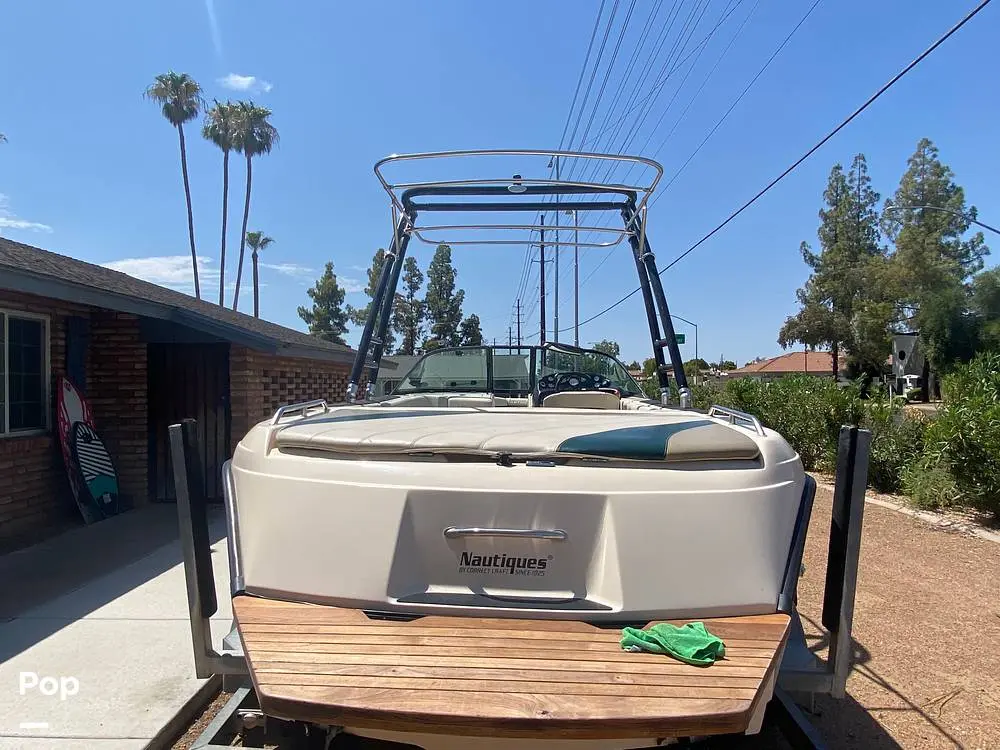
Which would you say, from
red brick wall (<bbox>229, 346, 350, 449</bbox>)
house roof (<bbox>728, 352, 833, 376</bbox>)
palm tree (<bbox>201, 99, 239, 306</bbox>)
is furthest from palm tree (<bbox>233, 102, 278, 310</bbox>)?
house roof (<bbox>728, 352, 833, 376</bbox>)

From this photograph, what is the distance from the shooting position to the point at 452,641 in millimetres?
1944

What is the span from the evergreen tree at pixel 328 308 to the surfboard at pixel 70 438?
3352cm

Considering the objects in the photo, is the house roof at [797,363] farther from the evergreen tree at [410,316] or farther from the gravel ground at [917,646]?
the gravel ground at [917,646]

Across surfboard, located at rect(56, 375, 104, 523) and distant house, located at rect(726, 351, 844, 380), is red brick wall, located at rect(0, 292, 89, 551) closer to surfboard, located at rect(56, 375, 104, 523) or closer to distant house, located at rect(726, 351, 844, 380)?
surfboard, located at rect(56, 375, 104, 523)

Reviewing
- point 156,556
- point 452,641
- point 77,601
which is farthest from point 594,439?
point 156,556

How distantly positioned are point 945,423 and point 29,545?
9.73 m

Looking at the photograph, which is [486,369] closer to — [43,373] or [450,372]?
[450,372]

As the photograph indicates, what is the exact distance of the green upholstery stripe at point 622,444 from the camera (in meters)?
2.16

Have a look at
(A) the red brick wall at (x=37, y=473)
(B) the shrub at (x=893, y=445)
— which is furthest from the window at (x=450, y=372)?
(B) the shrub at (x=893, y=445)

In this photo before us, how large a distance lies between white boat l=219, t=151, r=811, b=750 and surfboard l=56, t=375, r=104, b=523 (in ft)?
18.4

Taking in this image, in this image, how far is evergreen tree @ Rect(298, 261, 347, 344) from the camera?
40.3 metres

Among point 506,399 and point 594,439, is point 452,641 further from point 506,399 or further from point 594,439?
point 506,399

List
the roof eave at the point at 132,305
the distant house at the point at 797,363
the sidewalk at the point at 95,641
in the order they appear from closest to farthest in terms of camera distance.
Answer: the sidewalk at the point at 95,641, the roof eave at the point at 132,305, the distant house at the point at 797,363

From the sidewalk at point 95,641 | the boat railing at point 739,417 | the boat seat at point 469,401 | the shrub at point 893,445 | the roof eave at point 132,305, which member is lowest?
the sidewalk at point 95,641
